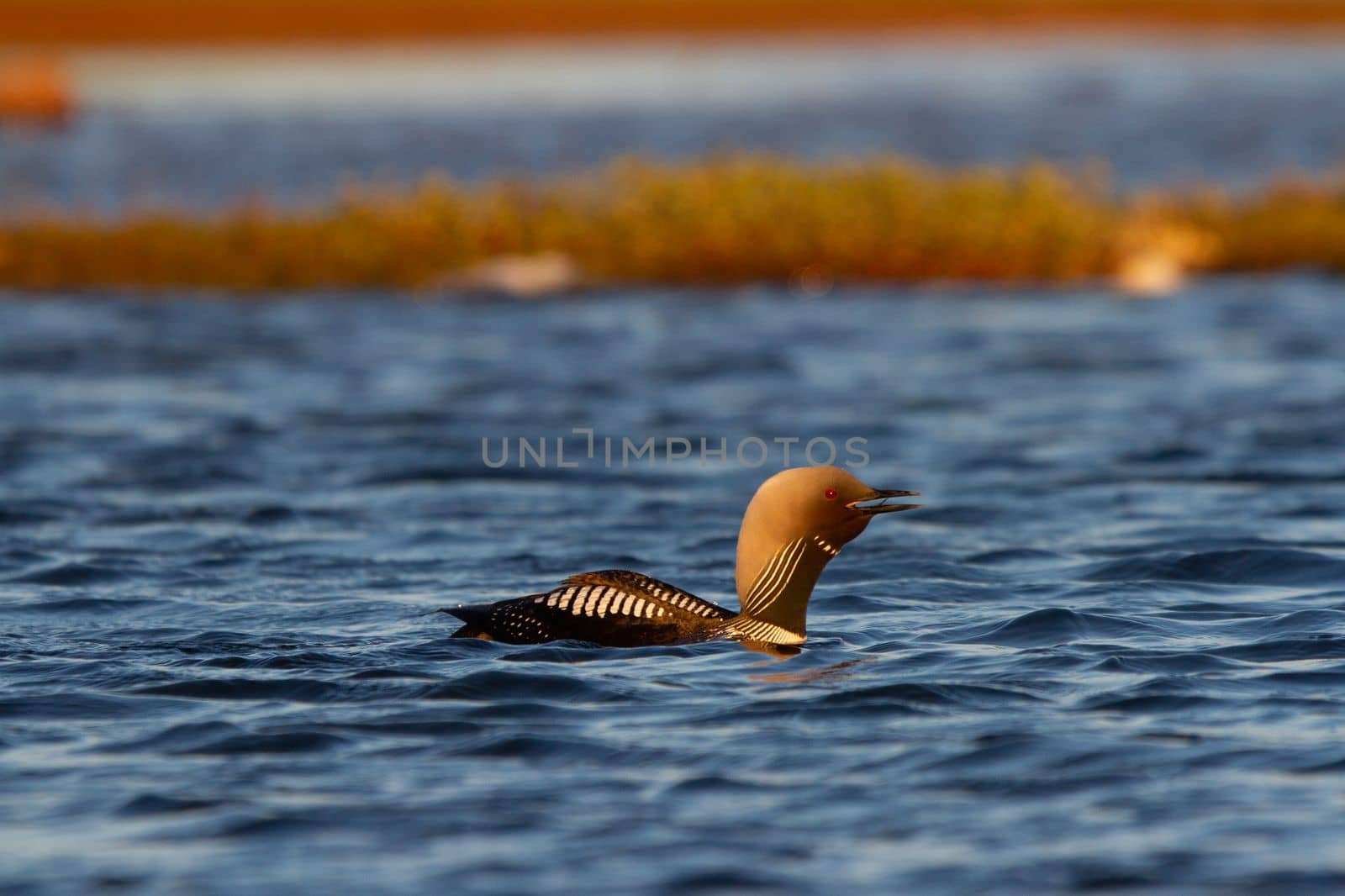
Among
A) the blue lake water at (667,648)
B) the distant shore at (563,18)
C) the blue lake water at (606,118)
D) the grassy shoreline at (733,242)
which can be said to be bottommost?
the blue lake water at (667,648)

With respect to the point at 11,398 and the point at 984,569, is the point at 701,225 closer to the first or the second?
the point at 11,398

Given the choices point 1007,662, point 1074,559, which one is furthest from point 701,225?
point 1007,662

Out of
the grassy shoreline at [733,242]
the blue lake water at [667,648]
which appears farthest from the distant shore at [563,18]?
the blue lake water at [667,648]

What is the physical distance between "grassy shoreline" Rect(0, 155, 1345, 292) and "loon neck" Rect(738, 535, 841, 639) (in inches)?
638

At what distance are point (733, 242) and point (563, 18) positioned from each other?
67.4 metres

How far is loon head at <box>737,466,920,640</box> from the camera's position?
8977 millimetres

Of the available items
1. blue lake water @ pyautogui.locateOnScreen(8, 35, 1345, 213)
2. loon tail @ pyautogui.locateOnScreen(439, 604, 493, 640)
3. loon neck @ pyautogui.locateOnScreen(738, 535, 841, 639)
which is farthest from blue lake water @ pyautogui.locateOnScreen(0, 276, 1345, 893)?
blue lake water @ pyautogui.locateOnScreen(8, 35, 1345, 213)

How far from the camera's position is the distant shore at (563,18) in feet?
264

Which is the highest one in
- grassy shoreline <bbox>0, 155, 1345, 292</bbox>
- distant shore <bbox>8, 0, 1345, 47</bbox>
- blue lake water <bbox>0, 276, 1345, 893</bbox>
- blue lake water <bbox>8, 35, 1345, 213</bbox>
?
distant shore <bbox>8, 0, 1345, 47</bbox>

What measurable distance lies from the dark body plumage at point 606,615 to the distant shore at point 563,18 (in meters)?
73.4

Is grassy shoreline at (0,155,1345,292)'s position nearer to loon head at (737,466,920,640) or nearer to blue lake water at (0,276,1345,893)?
blue lake water at (0,276,1345,893)

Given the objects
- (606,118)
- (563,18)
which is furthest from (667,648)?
(563,18)

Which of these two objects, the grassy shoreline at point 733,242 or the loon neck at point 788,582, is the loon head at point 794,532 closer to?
the loon neck at point 788,582

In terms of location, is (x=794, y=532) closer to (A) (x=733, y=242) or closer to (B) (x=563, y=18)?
(A) (x=733, y=242)
